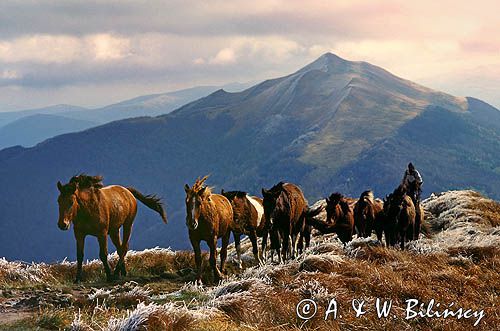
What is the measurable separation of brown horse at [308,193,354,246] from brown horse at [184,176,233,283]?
5.08 m

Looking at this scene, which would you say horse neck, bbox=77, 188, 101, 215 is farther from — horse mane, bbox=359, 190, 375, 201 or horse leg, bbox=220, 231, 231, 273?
horse mane, bbox=359, 190, 375, 201

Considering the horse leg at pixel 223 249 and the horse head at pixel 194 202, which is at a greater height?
the horse head at pixel 194 202

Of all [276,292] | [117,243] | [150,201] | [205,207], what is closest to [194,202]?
[205,207]

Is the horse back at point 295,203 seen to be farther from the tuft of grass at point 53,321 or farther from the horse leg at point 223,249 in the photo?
the tuft of grass at point 53,321

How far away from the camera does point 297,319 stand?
34.1 feet

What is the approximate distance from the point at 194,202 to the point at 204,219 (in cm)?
97

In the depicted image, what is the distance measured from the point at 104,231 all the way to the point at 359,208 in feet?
38.4

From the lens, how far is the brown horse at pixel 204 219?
16.2 m

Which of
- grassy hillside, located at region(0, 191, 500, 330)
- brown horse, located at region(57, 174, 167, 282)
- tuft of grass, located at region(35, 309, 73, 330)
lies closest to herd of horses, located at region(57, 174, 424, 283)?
brown horse, located at region(57, 174, 167, 282)

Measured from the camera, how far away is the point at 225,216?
18203mm

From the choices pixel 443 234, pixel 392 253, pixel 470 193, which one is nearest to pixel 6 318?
pixel 392 253

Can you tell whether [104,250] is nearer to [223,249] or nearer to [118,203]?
[118,203]

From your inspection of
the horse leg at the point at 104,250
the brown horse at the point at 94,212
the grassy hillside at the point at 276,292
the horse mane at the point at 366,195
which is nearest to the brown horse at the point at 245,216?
the grassy hillside at the point at 276,292

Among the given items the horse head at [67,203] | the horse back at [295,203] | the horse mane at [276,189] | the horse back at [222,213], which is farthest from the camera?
the horse back at [295,203]
